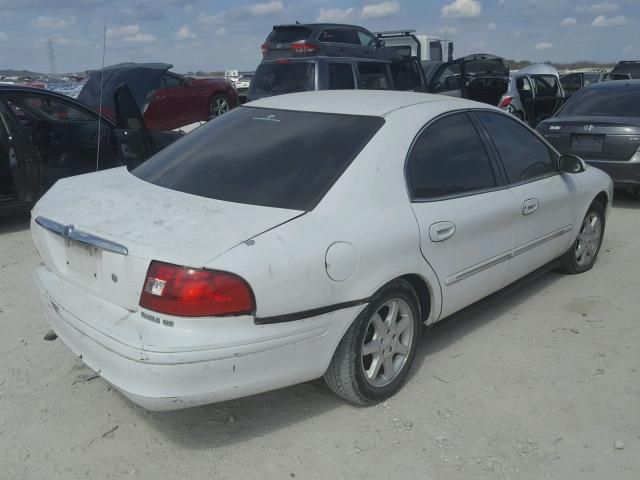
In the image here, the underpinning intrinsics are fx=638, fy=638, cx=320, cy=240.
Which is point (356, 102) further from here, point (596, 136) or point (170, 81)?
point (170, 81)

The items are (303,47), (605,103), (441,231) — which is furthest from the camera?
(303,47)

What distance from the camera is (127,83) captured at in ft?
35.4

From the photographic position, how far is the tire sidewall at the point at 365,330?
9.98 ft

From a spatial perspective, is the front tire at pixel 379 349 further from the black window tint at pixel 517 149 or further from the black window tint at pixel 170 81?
the black window tint at pixel 170 81

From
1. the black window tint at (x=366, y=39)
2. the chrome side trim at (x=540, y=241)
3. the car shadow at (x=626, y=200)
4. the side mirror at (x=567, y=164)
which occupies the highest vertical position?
the black window tint at (x=366, y=39)

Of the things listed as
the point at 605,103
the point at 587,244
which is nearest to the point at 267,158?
the point at 587,244

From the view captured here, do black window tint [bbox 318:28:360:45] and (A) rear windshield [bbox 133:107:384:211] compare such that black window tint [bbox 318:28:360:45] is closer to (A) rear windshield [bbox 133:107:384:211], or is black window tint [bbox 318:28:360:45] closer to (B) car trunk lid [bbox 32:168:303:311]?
(A) rear windshield [bbox 133:107:384:211]

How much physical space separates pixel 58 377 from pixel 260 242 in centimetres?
172

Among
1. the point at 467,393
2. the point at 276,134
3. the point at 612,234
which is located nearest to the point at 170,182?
the point at 276,134

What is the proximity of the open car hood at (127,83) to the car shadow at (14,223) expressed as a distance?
317 centimetres

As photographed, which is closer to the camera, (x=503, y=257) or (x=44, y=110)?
(x=503, y=257)

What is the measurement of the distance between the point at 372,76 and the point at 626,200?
443cm

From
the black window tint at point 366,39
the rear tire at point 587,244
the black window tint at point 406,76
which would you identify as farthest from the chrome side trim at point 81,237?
the black window tint at point 366,39

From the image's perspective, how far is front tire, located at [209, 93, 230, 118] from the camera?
520 inches
